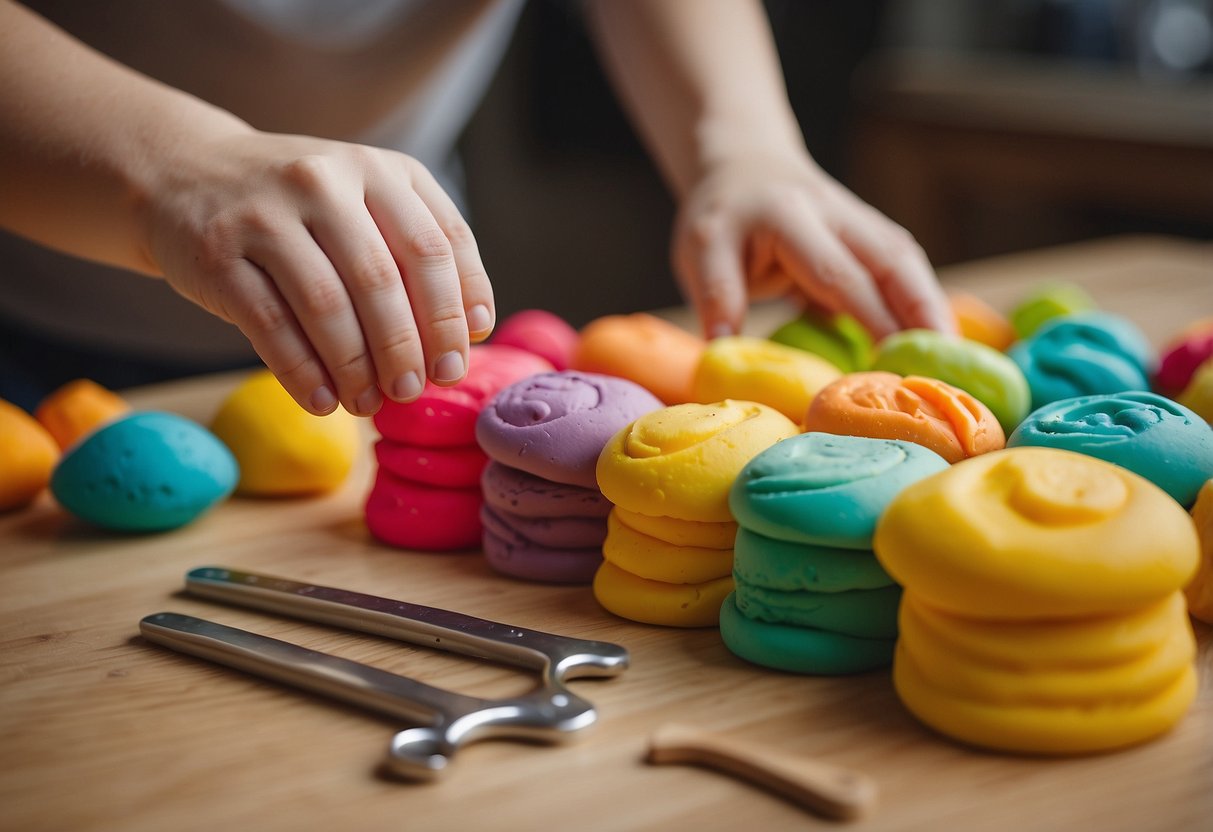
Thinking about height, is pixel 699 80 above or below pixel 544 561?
above

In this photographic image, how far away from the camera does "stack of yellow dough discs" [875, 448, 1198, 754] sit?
2.03 feet

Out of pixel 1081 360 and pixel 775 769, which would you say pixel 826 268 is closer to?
pixel 1081 360

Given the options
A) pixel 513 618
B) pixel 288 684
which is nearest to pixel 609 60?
pixel 513 618

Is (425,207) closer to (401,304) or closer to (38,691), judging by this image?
(401,304)

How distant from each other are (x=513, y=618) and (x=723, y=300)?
1.69 ft

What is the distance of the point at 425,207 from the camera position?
2.77ft

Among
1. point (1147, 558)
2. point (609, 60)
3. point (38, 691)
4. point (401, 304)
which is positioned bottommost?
point (38, 691)

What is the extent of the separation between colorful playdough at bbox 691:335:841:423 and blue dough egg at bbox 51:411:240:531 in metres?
0.44

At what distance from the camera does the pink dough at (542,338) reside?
50.4 inches

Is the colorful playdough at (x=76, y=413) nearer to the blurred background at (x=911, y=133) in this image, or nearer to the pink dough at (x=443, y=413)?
the pink dough at (x=443, y=413)

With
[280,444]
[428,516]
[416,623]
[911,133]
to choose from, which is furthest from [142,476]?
[911,133]

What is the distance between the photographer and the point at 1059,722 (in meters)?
0.63

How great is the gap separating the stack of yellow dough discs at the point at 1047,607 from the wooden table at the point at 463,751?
0.02 m

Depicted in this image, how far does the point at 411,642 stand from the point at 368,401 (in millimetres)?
179
